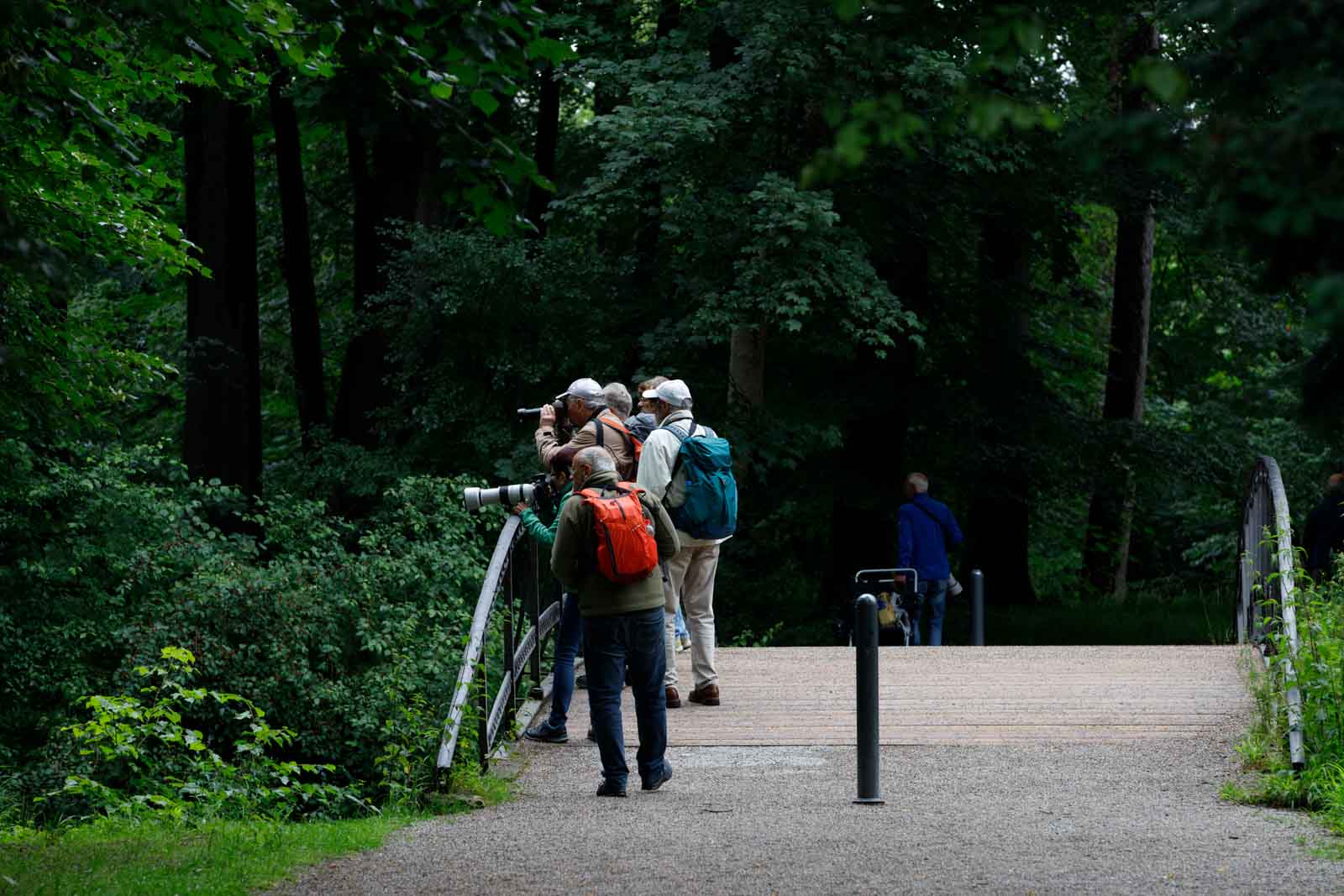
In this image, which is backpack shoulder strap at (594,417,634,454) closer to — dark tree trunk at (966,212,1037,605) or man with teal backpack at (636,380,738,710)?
man with teal backpack at (636,380,738,710)

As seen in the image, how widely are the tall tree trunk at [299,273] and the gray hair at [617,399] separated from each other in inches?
586

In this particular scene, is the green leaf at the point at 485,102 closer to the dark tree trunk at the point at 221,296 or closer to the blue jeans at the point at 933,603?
the blue jeans at the point at 933,603

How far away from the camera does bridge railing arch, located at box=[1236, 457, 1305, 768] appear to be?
8398mm

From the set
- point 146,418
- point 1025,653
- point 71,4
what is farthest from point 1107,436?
point 71,4

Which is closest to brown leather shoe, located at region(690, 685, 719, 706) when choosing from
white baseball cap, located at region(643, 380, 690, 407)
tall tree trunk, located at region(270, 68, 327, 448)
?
white baseball cap, located at region(643, 380, 690, 407)

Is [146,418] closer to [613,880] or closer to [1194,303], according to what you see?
[1194,303]

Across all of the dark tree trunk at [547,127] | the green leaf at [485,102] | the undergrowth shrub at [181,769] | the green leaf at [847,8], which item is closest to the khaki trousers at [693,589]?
the undergrowth shrub at [181,769]

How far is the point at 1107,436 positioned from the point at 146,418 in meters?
13.8

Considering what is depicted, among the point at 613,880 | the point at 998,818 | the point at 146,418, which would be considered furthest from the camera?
the point at 146,418

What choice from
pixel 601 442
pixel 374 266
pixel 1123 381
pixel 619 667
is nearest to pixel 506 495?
pixel 601 442

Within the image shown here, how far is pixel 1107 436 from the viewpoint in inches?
842

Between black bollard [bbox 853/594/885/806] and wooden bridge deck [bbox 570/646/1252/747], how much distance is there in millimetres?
1688

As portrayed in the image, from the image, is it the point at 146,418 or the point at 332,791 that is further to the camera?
the point at 146,418

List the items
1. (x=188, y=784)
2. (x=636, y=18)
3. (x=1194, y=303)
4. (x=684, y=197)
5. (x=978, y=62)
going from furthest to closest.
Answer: (x=1194, y=303) < (x=636, y=18) < (x=684, y=197) < (x=188, y=784) < (x=978, y=62)
